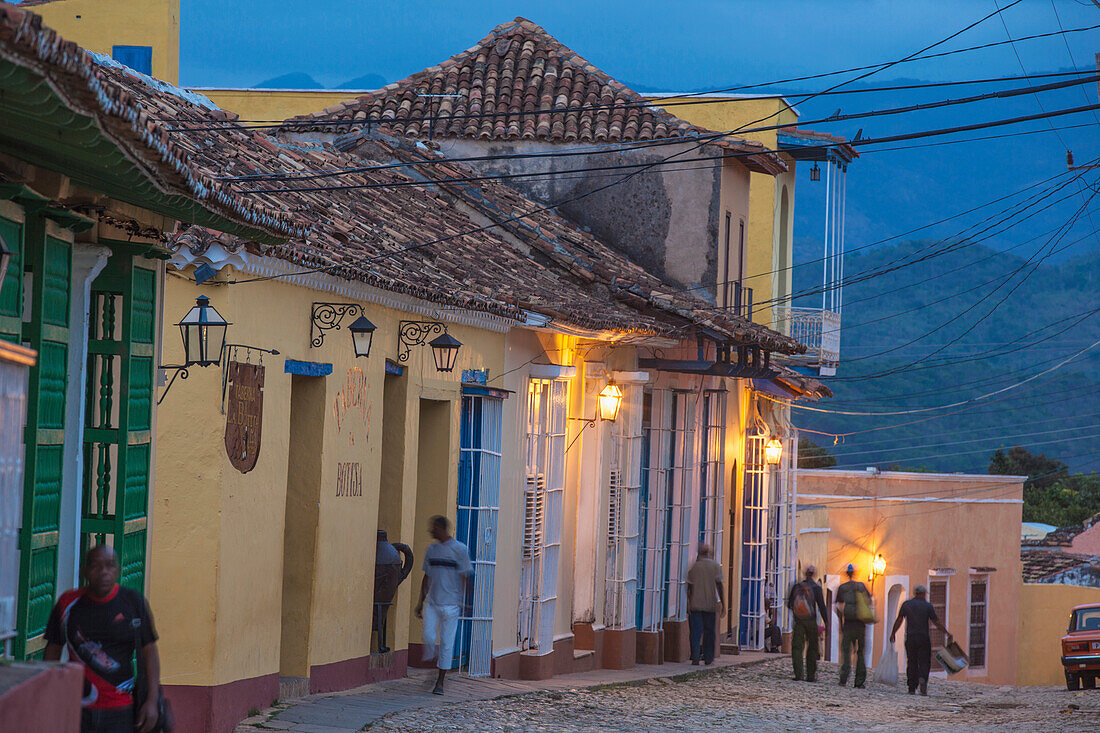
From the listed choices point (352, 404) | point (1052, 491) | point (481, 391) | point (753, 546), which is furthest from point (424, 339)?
point (1052, 491)

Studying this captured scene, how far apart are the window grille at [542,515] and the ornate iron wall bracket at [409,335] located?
2.98 metres

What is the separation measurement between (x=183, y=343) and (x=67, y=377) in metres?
2.91

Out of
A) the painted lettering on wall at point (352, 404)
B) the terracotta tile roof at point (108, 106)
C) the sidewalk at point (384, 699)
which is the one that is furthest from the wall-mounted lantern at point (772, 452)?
the terracotta tile roof at point (108, 106)

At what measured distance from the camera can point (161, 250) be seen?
28.7ft

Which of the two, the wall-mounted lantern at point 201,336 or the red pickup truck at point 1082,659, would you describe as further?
the red pickup truck at point 1082,659

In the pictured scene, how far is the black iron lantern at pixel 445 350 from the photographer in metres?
13.5

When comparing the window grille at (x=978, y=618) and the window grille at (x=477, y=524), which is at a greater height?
the window grille at (x=477, y=524)

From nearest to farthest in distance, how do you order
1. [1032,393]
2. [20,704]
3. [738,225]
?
[20,704], [738,225], [1032,393]

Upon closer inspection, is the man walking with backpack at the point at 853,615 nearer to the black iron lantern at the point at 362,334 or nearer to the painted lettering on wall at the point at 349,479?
the painted lettering on wall at the point at 349,479

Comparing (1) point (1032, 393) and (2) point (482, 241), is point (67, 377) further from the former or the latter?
(1) point (1032, 393)

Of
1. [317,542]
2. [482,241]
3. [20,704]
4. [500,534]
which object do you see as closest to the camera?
[20,704]

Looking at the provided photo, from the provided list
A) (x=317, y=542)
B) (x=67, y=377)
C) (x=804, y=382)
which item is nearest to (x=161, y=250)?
(x=67, y=377)

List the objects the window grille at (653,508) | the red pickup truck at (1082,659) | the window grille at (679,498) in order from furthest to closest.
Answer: the red pickup truck at (1082,659), the window grille at (679,498), the window grille at (653,508)

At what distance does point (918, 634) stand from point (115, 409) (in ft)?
45.7
